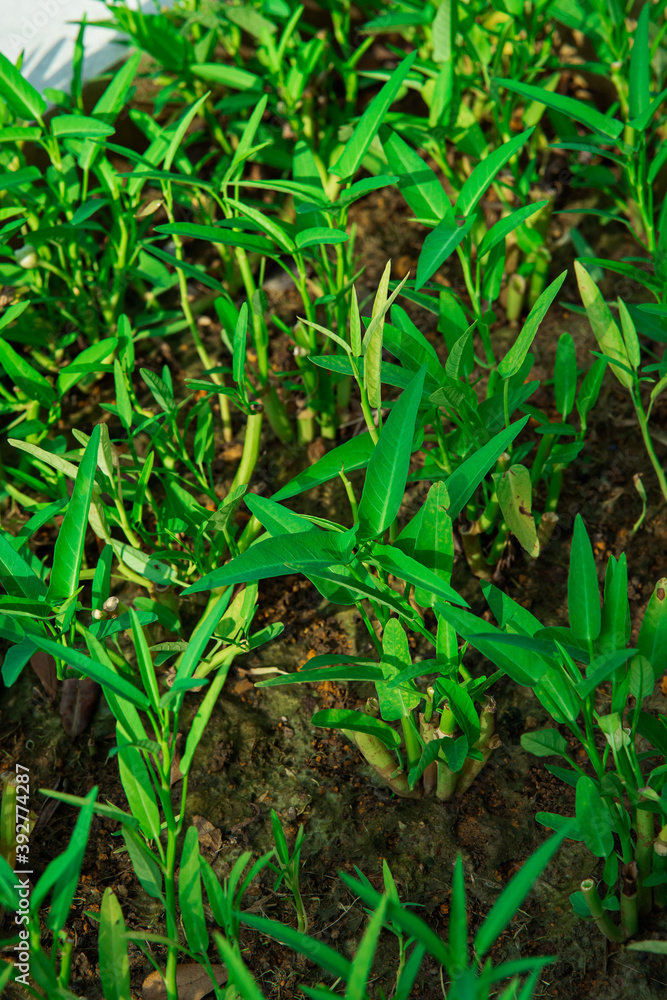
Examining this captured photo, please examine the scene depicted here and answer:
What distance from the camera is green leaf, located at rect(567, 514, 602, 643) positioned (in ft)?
3.14

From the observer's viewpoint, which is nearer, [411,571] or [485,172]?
[411,571]

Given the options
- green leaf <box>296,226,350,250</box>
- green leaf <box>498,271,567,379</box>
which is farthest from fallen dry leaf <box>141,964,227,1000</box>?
green leaf <box>296,226,350,250</box>

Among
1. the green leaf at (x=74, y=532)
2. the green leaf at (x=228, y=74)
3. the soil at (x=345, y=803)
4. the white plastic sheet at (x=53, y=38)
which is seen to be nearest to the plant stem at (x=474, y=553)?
the soil at (x=345, y=803)

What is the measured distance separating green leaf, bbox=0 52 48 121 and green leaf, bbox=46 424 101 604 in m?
0.74

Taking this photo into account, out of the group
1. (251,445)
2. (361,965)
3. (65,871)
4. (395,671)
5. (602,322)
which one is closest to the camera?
(361,965)

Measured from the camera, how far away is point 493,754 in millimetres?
1246

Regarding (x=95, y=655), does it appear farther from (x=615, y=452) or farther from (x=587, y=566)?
(x=615, y=452)

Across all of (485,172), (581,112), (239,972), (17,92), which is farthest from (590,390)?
(17,92)

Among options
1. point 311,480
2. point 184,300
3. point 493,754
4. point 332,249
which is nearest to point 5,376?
point 184,300

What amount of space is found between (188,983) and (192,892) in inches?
10.6

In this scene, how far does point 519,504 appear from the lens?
116 centimetres

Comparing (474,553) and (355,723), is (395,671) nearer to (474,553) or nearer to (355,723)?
(355,723)

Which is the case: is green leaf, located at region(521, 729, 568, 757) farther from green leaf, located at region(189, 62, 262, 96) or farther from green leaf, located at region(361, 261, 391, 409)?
green leaf, located at region(189, 62, 262, 96)

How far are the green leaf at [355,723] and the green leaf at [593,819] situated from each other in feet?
0.91
